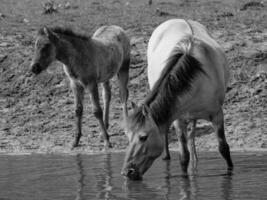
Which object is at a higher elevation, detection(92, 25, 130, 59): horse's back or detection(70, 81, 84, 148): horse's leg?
detection(92, 25, 130, 59): horse's back

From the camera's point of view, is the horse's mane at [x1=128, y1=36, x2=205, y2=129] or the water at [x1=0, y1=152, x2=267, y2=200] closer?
the horse's mane at [x1=128, y1=36, x2=205, y2=129]

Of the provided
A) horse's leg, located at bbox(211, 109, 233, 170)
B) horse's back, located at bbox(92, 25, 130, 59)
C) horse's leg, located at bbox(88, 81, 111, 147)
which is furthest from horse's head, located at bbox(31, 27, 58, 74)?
horse's leg, located at bbox(211, 109, 233, 170)

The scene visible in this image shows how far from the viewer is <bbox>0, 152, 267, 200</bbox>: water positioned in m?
7.48

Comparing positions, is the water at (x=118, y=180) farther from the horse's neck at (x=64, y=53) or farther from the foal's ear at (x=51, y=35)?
the foal's ear at (x=51, y=35)

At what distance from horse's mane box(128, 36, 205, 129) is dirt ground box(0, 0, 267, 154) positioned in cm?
302

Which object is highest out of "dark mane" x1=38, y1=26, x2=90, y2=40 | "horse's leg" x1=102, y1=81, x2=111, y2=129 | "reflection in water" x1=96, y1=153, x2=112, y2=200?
"dark mane" x1=38, y1=26, x2=90, y2=40

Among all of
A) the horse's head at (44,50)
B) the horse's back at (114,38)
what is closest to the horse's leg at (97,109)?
the horse's head at (44,50)

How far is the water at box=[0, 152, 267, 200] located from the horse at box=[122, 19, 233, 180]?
0.29 meters

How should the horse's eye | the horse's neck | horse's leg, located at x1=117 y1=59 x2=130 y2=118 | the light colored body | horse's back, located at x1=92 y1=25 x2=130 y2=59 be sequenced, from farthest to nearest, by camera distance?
horse's back, located at x1=92 y1=25 x2=130 y2=59 < horse's leg, located at x1=117 y1=59 x2=130 y2=118 < the horse's neck < the light colored body < the horse's eye

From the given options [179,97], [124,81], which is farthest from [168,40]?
[124,81]

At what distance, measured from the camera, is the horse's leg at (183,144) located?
839cm

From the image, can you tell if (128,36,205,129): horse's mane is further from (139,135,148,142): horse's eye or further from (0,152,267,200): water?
(0,152,267,200): water

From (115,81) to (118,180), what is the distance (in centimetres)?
507

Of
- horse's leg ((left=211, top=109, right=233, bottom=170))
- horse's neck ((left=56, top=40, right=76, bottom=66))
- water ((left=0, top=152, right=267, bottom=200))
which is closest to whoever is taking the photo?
water ((left=0, top=152, right=267, bottom=200))
